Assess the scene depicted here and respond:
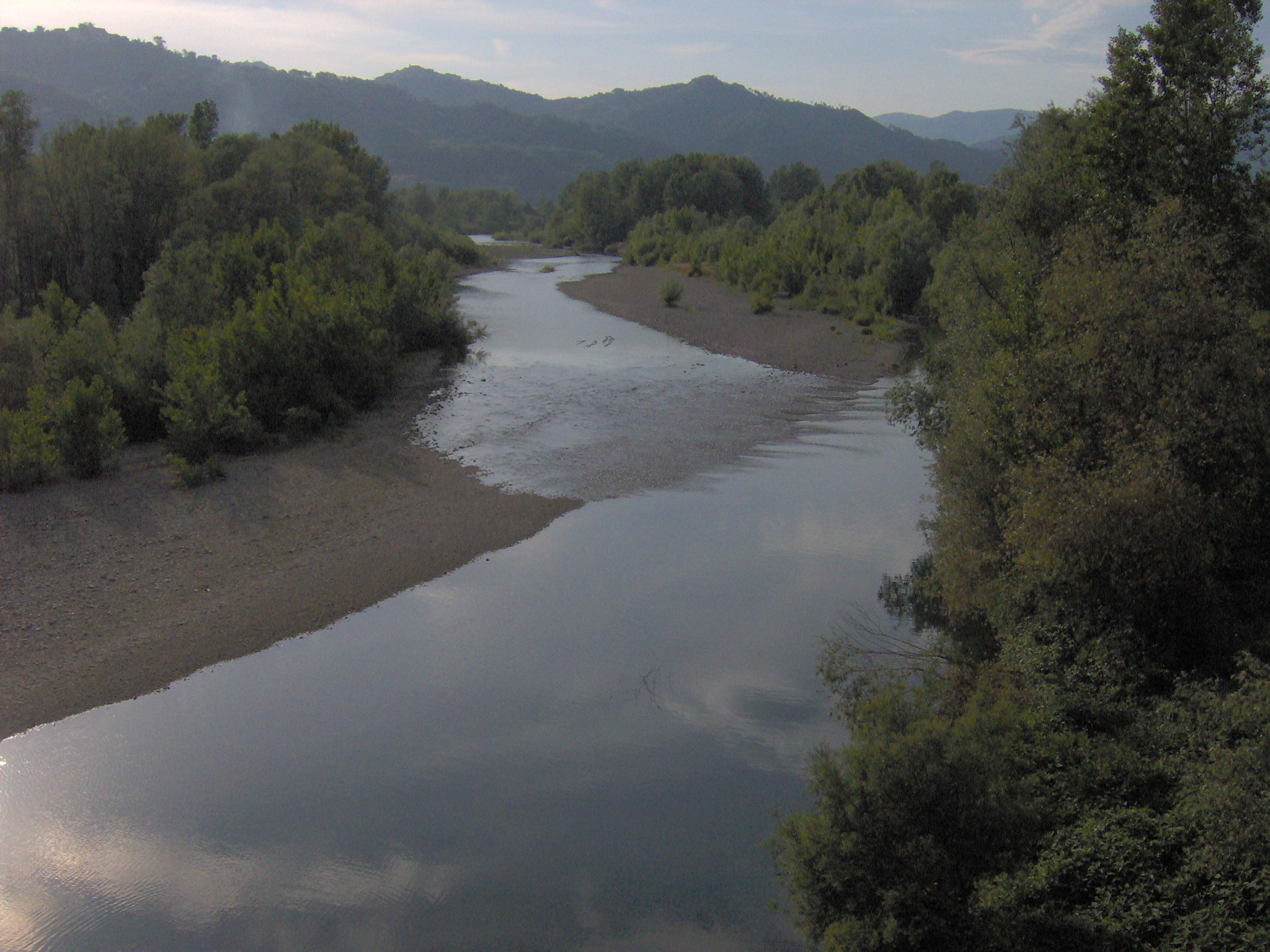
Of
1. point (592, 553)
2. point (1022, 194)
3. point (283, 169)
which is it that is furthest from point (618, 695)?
point (283, 169)

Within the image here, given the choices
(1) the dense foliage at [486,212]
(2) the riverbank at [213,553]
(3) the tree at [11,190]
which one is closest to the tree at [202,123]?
(3) the tree at [11,190]

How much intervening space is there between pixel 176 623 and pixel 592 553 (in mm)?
6061

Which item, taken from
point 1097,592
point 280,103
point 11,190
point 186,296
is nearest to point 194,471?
point 186,296

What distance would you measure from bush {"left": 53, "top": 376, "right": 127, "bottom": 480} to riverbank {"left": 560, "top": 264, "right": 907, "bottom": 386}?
19911mm

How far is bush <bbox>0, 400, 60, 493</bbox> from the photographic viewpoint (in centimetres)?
1569

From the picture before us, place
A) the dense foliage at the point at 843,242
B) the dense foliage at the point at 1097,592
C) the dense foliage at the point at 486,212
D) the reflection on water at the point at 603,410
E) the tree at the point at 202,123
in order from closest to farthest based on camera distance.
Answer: the dense foliage at the point at 1097,592 → the reflection on water at the point at 603,410 → the dense foliage at the point at 843,242 → the tree at the point at 202,123 → the dense foliage at the point at 486,212

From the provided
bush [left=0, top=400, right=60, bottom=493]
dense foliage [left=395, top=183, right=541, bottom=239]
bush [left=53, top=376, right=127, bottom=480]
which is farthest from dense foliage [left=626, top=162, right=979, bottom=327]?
dense foliage [left=395, top=183, right=541, bottom=239]

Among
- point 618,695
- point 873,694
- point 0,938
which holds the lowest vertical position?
point 0,938

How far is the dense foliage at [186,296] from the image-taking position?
59.2 ft

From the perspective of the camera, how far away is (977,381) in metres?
11.5

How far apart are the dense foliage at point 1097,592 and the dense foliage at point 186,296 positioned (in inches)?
534

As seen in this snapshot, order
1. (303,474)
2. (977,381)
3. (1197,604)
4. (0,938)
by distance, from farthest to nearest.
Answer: (303,474), (977,381), (1197,604), (0,938)

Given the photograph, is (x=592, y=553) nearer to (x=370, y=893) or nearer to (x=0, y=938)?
(x=370, y=893)

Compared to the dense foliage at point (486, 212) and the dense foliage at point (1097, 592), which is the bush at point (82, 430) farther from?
the dense foliage at point (486, 212)
